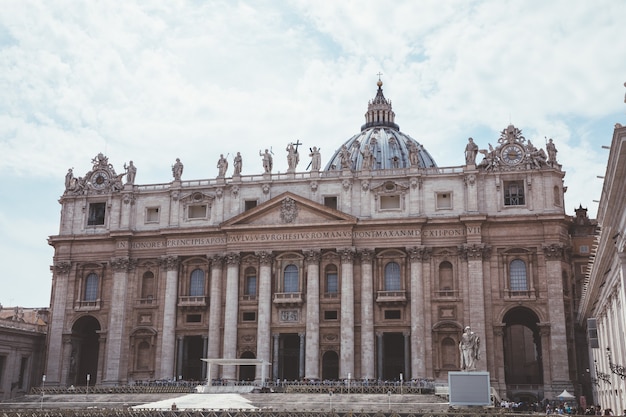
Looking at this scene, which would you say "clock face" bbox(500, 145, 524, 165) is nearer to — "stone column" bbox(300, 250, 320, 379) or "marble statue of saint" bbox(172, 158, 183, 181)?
"stone column" bbox(300, 250, 320, 379)

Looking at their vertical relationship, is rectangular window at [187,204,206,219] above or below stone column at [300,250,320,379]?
above

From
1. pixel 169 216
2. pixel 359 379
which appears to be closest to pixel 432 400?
pixel 359 379

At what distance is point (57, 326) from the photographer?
233 feet

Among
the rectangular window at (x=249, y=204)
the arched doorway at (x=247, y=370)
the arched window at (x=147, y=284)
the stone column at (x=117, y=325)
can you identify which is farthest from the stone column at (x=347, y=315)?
the stone column at (x=117, y=325)

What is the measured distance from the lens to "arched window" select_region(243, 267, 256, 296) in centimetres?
6838

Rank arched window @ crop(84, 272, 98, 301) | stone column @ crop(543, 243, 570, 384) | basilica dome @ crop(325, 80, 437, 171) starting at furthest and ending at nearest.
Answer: basilica dome @ crop(325, 80, 437, 171) < arched window @ crop(84, 272, 98, 301) < stone column @ crop(543, 243, 570, 384)

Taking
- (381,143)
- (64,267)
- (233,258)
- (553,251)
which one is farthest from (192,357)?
(381,143)

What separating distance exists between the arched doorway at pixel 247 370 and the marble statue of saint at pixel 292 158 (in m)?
17.1

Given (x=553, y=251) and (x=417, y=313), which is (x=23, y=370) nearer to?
(x=417, y=313)

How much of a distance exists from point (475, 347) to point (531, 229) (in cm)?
1710

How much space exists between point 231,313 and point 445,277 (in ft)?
62.1

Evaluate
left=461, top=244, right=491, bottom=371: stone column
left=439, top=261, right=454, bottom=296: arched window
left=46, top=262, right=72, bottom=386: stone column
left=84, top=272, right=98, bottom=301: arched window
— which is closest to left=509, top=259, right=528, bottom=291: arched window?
left=461, top=244, right=491, bottom=371: stone column

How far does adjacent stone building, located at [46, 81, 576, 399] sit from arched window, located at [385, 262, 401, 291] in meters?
0.17

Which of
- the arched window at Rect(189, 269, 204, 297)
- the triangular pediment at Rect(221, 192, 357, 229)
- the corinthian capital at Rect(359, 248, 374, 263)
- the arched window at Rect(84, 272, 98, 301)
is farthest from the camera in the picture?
the arched window at Rect(84, 272, 98, 301)
